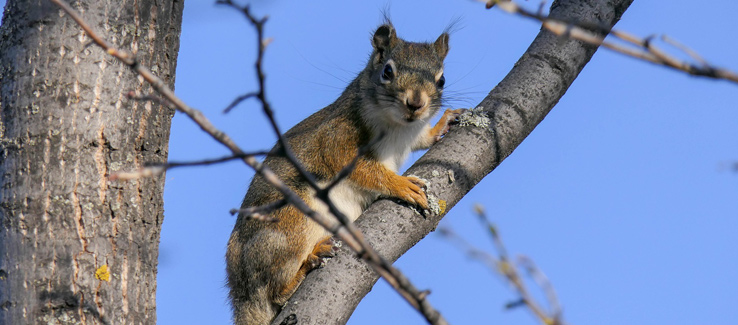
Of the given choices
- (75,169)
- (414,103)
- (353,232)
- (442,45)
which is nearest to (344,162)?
(414,103)

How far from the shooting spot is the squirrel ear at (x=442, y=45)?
5.62 metres

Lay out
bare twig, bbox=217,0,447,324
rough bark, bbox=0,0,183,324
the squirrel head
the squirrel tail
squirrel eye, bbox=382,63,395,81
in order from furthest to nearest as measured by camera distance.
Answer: squirrel eye, bbox=382,63,395,81 < the squirrel head < the squirrel tail < rough bark, bbox=0,0,183,324 < bare twig, bbox=217,0,447,324

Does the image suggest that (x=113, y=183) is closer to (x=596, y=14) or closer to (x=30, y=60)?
(x=30, y=60)

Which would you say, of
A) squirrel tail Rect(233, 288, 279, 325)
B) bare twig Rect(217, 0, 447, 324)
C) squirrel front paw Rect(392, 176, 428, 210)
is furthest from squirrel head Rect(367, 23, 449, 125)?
bare twig Rect(217, 0, 447, 324)

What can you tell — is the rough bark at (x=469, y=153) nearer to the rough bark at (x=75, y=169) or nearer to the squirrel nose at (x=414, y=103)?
the squirrel nose at (x=414, y=103)

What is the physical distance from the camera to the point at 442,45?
223 inches

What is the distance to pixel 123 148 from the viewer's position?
3.07 m

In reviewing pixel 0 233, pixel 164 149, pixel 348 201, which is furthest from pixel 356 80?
pixel 0 233

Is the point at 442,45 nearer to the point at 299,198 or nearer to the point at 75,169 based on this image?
the point at 75,169

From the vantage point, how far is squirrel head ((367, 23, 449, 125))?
475cm

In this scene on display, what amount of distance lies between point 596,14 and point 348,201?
6.15 feet

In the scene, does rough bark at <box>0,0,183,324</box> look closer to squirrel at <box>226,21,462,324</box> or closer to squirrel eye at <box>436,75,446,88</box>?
squirrel at <box>226,21,462,324</box>

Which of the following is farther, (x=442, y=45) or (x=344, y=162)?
(x=442, y=45)

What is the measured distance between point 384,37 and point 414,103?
0.99 m
